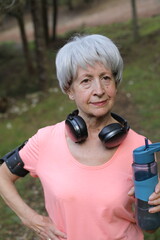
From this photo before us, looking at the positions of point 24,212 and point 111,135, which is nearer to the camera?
point 111,135

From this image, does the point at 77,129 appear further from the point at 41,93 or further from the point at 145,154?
the point at 41,93

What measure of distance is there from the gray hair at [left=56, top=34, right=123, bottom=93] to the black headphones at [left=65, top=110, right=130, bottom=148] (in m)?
0.26

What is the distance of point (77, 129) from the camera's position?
2320 mm

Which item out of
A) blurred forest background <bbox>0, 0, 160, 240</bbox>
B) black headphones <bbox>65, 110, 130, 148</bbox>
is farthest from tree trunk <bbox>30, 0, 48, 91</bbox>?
black headphones <bbox>65, 110, 130, 148</bbox>

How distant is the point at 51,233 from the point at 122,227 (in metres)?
0.46

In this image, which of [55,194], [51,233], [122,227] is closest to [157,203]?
[122,227]

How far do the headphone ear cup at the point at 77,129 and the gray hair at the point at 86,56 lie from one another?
0.79ft

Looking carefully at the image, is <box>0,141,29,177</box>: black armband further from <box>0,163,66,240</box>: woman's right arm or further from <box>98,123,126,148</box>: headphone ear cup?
<box>98,123,126,148</box>: headphone ear cup

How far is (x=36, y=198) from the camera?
6039 mm

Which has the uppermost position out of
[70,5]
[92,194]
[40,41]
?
[92,194]

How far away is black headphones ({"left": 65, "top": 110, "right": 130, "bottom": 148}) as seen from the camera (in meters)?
2.24

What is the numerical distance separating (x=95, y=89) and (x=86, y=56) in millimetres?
206

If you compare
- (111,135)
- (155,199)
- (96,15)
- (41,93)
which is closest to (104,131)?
(111,135)

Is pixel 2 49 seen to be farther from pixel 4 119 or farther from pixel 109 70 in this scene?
pixel 109 70
